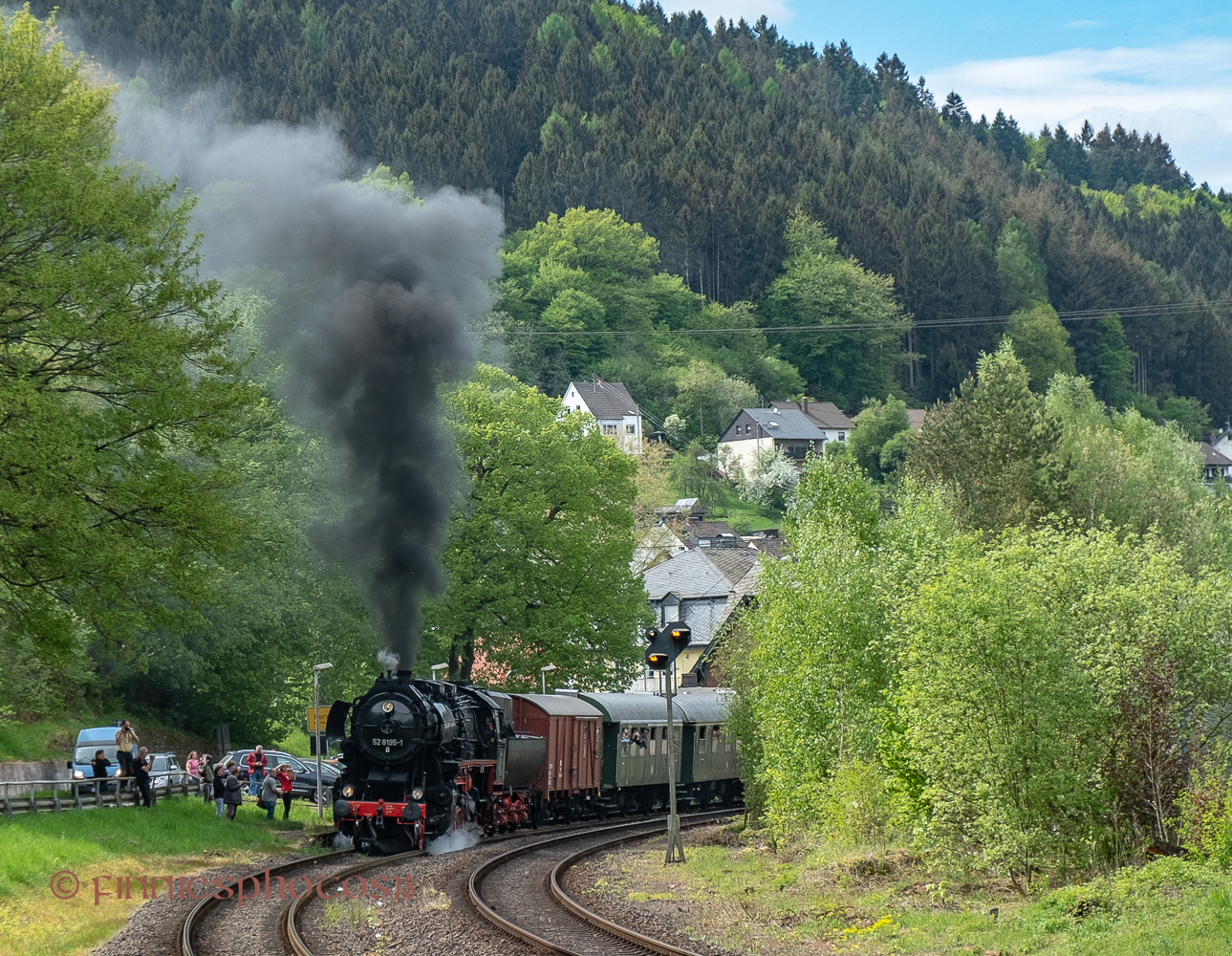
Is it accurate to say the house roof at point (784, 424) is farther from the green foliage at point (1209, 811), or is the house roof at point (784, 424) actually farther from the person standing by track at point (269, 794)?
the green foliage at point (1209, 811)

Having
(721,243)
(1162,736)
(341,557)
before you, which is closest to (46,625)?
(1162,736)

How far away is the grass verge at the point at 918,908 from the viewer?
13.9m

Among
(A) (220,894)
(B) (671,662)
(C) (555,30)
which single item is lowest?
(A) (220,894)

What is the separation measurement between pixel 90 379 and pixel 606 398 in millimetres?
101196

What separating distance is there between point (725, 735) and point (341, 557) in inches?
465

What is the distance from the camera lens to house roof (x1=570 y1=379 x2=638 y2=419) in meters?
120

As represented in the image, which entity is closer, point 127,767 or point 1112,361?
point 127,767

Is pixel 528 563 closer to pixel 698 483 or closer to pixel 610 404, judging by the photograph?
pixel 698 483

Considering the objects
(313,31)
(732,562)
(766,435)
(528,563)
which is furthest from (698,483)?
(313,31)

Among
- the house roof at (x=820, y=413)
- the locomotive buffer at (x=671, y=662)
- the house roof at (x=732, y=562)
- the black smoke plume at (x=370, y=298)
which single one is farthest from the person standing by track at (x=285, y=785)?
the house roof at (x=820, y=413)

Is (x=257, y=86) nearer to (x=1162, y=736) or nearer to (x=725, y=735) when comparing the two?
(x=725, y=735)

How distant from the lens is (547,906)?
1806 cm

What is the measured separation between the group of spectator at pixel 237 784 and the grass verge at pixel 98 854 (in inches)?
12.2

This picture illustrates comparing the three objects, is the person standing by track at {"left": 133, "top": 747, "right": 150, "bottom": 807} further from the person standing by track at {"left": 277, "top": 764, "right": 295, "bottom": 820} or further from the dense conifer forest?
the dense conifer forest
